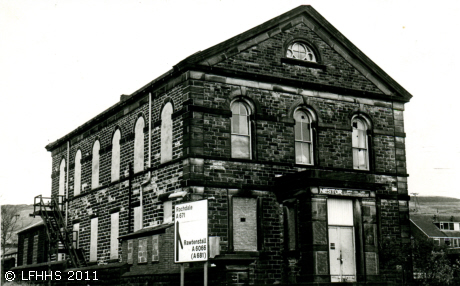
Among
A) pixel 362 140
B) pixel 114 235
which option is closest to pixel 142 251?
pixel 114 235

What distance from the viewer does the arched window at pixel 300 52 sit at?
25656mm

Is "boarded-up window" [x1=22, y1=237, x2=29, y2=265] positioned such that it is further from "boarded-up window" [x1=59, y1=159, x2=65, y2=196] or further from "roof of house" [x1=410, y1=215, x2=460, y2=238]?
"roof of house" [x1=410, y1=215, x2=460, y2=238]

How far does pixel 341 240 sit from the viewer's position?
22516mm

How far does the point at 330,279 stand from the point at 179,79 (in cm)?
913

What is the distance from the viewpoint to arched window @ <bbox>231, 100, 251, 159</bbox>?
23.5 m

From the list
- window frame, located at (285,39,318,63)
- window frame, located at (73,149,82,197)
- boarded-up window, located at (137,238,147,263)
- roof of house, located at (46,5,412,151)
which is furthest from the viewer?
window frame, located at (73,149,82,197)

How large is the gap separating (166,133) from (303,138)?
217 inches

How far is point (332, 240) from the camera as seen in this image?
878 inches

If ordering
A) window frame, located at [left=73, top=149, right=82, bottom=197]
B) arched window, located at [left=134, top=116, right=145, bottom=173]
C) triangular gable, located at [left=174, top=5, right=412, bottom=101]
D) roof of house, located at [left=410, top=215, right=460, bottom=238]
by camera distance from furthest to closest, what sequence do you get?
roof of house, located at [left=410, top=215, right=460, bottom=238], window frame, located at [left=73, top=149, right=82, bottom=197], arched window, located at [left=134, top=116, right=145, bottom=173], triangular gable, located at [left=174, top=5, right=412, bottom=101]

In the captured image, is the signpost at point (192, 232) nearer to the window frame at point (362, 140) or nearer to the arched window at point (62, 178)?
the window frame at point (362, 140)

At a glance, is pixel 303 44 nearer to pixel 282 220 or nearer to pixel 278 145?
pixel 278 145

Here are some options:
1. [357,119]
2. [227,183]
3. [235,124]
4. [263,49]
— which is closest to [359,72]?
[357,119]

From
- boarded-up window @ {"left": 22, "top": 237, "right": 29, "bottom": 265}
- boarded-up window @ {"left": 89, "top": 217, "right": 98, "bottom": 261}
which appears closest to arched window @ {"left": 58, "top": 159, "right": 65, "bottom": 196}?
boarded-up window @ {"left": 22, "top": 237, "right": 29, "bottom": 265}

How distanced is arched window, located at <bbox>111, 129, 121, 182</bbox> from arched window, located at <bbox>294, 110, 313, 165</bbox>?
9.02 metres
